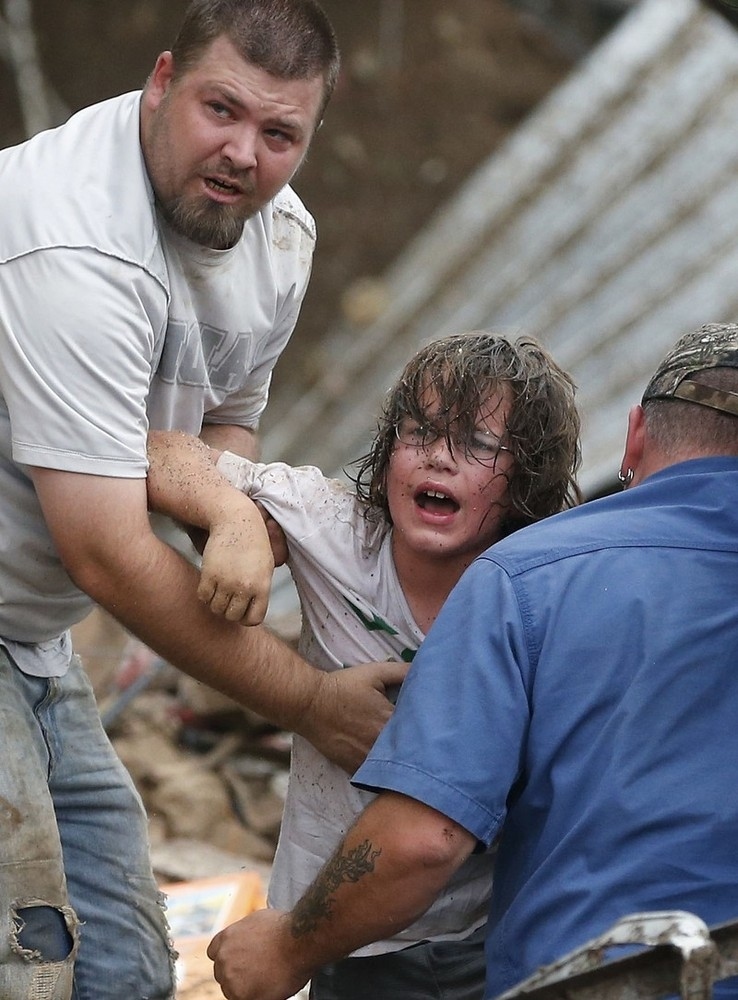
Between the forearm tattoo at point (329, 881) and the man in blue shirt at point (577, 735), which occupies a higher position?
the man in blue shirt at point (577, 735)

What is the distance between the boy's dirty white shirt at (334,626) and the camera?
269cm

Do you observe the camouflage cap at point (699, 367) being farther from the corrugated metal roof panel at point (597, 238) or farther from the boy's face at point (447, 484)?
the corrugated metal roof panel at point (597, 238)

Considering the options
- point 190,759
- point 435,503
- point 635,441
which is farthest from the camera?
point 190,759

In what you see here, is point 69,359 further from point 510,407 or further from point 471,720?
point 471,720

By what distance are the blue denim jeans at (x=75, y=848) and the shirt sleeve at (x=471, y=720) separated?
85 centimetres

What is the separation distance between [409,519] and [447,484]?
10 cm

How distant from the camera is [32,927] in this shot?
8.69 ft

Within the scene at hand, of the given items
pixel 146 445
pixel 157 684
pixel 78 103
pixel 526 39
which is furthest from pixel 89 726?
pixel 526 39

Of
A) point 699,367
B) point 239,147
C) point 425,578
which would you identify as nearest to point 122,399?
point 239,147

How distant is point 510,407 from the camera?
266 centimetres

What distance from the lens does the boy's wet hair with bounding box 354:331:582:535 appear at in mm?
2629

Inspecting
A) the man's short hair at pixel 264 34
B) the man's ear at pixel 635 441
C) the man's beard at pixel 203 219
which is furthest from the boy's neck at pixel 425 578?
the man's short hair at pixel 264 34

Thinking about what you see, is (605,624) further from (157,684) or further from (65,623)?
(157,684)

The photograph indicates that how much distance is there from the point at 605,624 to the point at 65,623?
137cm
